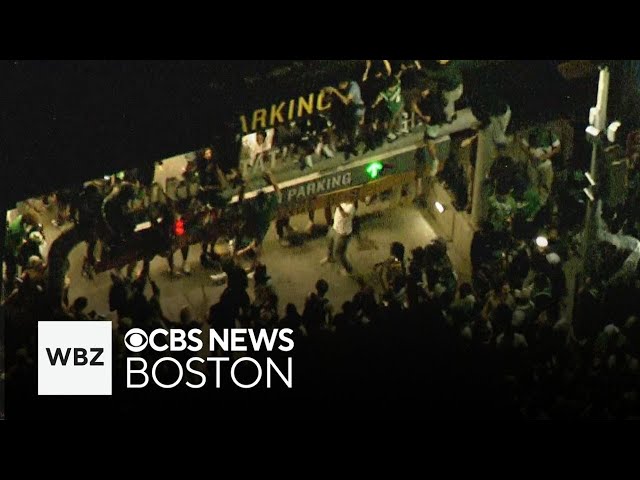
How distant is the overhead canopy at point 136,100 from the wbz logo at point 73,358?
0.81 m

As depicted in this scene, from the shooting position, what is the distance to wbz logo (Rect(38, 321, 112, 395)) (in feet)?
29.0

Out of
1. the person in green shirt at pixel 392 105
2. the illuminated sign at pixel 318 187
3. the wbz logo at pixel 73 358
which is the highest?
the person in green shirt at pixel 392 105

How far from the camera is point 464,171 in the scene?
8.84 meters

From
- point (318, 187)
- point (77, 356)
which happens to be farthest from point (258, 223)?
point (77, 356)

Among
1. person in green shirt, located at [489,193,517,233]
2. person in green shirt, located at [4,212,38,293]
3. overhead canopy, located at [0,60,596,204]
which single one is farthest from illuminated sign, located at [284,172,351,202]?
person in green shirt, located at [4,212,38,293]

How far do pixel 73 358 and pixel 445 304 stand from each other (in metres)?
1.75

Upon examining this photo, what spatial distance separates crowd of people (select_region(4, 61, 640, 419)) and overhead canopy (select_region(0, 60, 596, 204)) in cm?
20

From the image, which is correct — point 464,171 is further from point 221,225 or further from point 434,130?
point 221,225

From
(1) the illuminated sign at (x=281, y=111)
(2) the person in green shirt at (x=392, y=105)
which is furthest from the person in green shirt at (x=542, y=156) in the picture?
(1) the illuminated sign at (x=281, y=111)

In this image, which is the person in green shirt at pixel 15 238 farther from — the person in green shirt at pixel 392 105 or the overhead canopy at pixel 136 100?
the person in green shirt at pixel 392 105

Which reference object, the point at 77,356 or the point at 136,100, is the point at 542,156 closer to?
the point at 136,100

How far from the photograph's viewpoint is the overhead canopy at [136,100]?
866 cm

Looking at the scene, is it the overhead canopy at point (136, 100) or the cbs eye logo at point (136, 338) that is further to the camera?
the cbs eye logo at point (136, 338)

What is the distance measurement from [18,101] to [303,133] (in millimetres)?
1309
